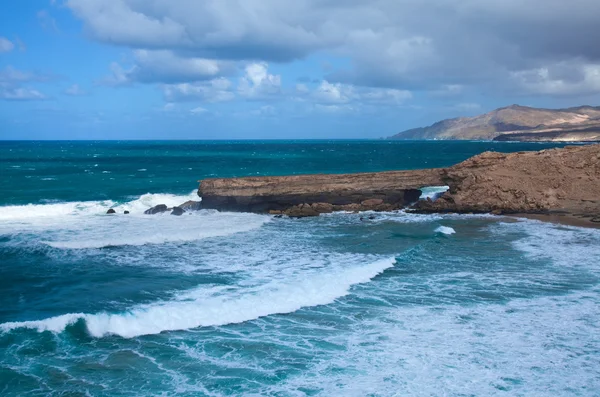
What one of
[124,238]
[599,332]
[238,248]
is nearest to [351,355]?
[599,332]

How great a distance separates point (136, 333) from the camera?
1078cm

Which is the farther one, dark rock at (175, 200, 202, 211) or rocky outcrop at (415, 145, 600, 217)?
dark rock at (175, 200, 202, 211)

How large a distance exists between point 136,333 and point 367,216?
17.0 metres

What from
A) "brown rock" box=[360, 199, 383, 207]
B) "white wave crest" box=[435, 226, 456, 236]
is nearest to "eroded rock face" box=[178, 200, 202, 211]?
"brown rock" box=[360, 199, 383, 207]

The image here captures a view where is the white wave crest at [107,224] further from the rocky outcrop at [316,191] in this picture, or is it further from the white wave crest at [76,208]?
the rocky outcrop at [316,191]

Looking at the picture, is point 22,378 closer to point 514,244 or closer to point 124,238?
point 124,238

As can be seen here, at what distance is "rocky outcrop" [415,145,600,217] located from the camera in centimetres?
2584

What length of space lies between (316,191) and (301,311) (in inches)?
614

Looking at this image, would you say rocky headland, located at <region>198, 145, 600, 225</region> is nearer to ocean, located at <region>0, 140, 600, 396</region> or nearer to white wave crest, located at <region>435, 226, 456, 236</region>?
ocean, located at <region>0, 140, 600, 396</region>

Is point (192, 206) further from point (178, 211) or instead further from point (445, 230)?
point (445, 230)

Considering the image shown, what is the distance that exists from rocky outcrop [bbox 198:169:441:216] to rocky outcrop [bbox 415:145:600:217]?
1354 millimetres

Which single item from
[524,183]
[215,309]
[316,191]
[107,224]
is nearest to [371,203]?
[316,191]

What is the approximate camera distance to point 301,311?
1229 centimetres

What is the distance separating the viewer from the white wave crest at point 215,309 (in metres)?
10.9
